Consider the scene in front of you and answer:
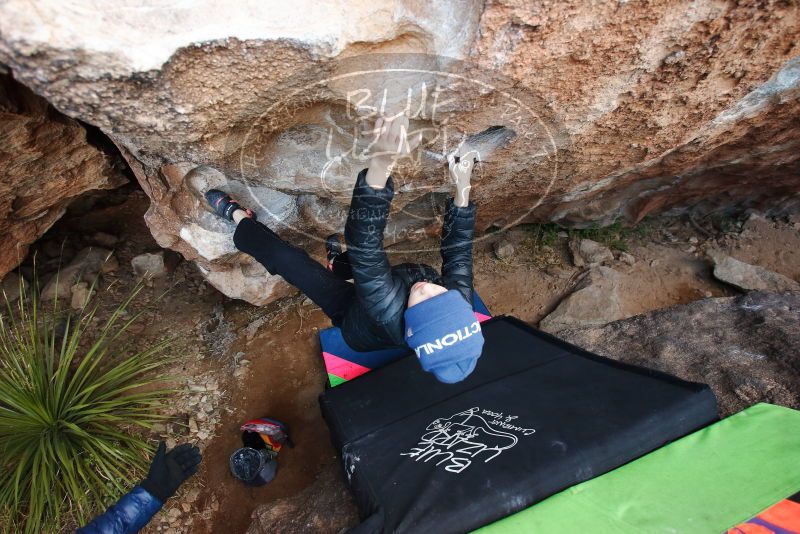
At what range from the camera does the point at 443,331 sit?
1664 millimetres

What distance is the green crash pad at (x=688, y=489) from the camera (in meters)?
1.49

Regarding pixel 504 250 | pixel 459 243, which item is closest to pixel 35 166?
pixel 459 243

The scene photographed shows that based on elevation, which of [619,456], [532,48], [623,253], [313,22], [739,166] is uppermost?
[313,22]

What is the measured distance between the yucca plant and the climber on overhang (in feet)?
4.01

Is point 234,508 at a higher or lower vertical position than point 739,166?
lower

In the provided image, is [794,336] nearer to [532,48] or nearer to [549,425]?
[549,425]

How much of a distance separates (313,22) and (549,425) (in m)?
1.75

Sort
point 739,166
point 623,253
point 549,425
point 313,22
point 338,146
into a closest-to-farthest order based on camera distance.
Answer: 1. point 313,22
2. point 549,425
3. point 338,146
4. point 739,166
5. point 623,253

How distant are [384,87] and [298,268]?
3.27 feet

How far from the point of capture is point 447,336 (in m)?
1.66

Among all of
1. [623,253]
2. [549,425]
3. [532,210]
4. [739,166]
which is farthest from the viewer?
[623,253]

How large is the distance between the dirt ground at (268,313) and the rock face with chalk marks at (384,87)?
0.65 metres

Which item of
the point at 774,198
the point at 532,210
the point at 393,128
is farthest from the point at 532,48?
the point at 774,198

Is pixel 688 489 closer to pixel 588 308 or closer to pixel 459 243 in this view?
pixel 459 243
